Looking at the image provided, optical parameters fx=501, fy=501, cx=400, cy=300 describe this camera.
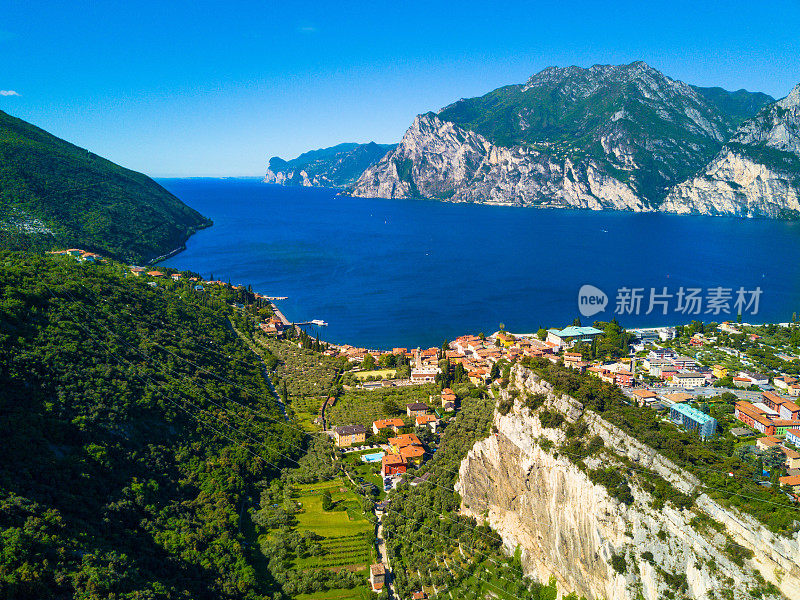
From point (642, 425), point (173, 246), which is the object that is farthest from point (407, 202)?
point (642, 425)

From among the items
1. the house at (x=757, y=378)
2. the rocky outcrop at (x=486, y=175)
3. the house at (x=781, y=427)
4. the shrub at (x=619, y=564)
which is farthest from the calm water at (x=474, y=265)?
the shrub at (x=619, y=564)

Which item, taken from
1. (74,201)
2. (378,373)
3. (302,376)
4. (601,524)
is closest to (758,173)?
(378,373)

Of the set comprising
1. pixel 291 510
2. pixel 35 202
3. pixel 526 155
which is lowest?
pixel 291 510

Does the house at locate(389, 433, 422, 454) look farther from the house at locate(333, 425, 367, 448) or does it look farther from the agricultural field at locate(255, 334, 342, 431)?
the agricultural field at locate(255, 334, 342, 431)

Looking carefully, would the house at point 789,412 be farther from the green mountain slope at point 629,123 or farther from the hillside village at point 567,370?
the green mountain slope at point 629,123

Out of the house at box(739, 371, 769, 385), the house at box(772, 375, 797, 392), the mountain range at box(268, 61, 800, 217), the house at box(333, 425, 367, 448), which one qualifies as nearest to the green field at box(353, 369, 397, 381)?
the house at box(333, 425, 367, 448)

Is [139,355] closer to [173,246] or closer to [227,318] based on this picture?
[227,318]
